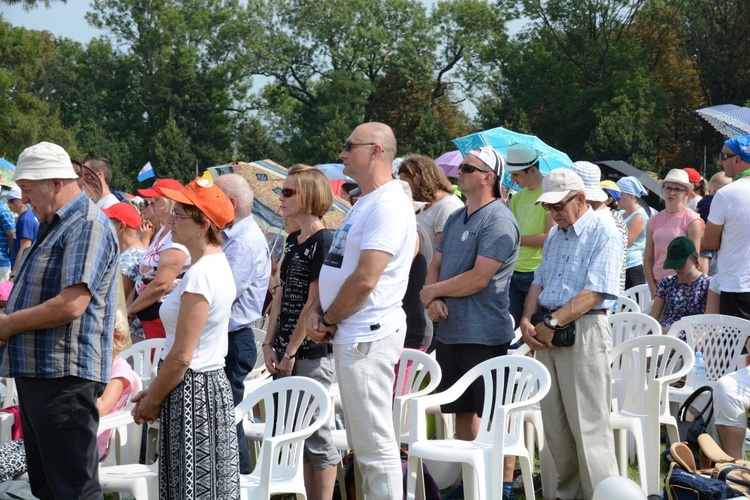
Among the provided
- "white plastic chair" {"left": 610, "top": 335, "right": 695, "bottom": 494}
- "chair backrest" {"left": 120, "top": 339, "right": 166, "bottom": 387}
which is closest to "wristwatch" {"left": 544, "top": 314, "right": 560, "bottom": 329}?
"white plastic chair" {"left": 610, "top": 335, "right": 695, "bottom": 494}

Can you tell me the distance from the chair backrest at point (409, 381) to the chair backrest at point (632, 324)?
1.53 meters

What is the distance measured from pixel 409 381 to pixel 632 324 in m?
1.92

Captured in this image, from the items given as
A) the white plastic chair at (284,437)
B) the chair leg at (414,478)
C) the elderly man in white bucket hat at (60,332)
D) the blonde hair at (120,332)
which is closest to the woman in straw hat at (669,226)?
the chair leg at (414,478)

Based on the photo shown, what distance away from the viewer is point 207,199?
346cm

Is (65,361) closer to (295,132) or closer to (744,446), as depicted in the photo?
(744,446)

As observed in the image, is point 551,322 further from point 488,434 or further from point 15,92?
point 15,92

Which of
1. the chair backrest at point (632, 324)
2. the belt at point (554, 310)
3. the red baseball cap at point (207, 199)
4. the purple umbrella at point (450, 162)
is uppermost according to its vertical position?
the purple umbrella at point (450, 162)

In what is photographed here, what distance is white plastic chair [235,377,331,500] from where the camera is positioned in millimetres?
3586

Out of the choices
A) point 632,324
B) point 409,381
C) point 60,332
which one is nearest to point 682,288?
point 632,324

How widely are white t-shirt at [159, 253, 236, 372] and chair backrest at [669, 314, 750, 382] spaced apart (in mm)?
3263

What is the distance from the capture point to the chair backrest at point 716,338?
18.1 feet

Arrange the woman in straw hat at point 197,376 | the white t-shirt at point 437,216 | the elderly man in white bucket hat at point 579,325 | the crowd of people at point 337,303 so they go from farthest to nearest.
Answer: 1. the white t-shirt at point 437,216
2. the elderly man in white bucket hat at point 579,325
3. the crowd of people at point 337,303
4. the woman in straw hat at point 197,376

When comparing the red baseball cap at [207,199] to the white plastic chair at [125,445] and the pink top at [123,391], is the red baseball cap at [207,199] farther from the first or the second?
the white plastic chair at [125,445]

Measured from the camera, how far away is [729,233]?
576cm
